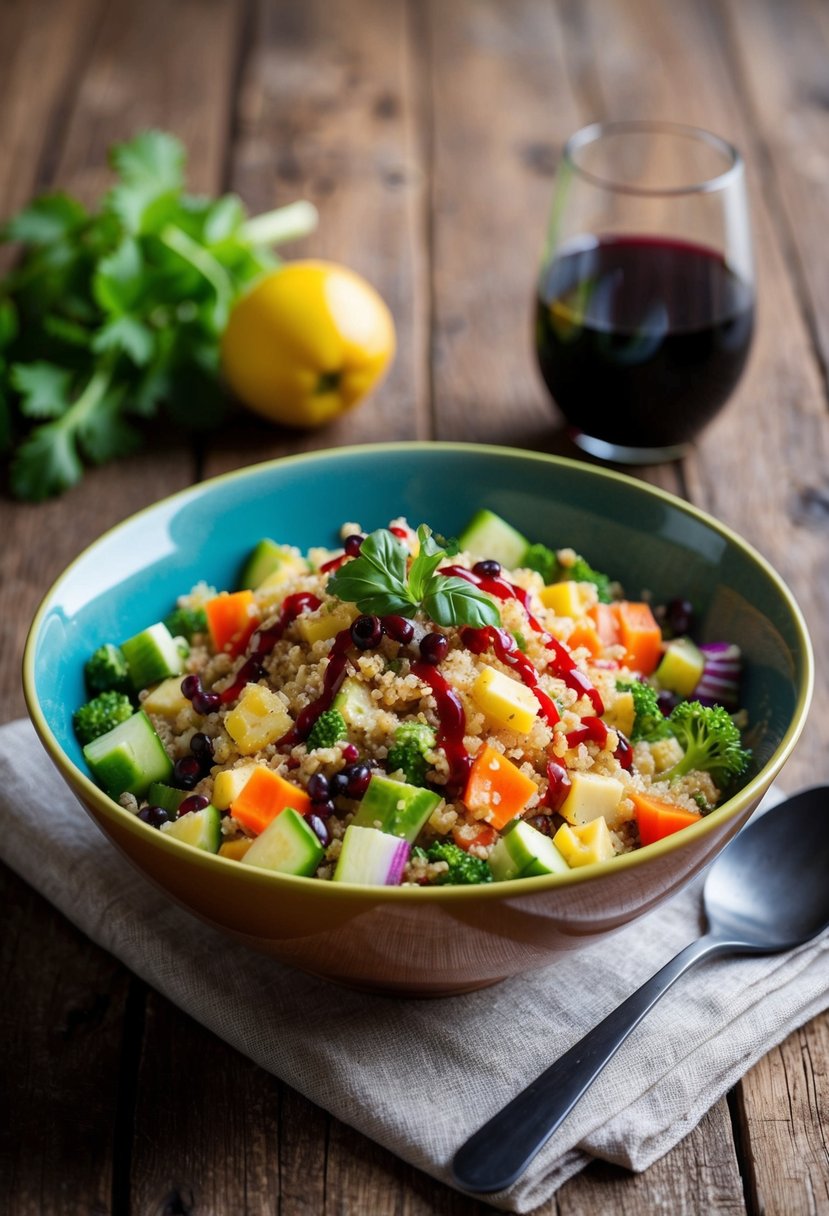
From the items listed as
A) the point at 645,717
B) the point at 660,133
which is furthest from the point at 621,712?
the point at 660,133

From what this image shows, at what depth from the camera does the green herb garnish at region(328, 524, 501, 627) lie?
2.31 meters

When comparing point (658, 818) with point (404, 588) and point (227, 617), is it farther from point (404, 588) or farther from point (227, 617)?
point (227, 617)

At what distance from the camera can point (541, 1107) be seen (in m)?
2.00

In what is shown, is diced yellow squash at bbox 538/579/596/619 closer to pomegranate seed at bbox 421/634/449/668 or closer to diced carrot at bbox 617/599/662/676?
diced carrot at bbox 617/599/662/676

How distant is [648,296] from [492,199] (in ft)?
5.62

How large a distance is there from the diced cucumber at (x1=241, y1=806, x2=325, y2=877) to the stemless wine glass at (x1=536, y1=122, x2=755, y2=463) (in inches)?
74.9

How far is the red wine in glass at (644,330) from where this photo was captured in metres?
3.49

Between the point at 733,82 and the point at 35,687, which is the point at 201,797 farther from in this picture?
the point at 733,82

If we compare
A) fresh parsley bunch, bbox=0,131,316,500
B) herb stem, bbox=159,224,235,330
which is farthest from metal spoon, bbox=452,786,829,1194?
herb stem, bbox=159,224,235,330

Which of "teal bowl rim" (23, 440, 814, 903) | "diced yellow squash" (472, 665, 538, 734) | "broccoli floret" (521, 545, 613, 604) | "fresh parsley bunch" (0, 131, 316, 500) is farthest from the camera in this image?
"fresh parsley bunch" (0, 131, 316, 500)

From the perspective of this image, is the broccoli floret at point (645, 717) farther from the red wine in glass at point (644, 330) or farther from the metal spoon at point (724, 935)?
the red wine in glass at point (644, 330)

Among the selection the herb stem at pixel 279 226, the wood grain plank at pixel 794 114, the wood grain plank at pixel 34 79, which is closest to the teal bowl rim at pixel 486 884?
the herb stem at pixel 279 226

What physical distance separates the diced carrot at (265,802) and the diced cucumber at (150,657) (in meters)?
0.47

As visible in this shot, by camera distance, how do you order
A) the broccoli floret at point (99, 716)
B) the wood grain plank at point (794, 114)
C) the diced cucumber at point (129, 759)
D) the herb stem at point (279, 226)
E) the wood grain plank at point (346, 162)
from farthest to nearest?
the wood grain plank at point (794, 114) → the herb stem at point (279, 226) → the wood grain plank at point (346, 162) → the broccoli floret at point (99, 716) → the diced cucumber at point (129, 759)
